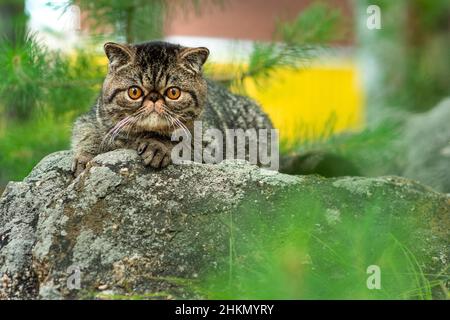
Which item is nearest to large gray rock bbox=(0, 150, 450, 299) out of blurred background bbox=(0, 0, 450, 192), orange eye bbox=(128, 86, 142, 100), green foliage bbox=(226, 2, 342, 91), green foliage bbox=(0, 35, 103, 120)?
orange eye bbox=(128, 86, 142, 100)

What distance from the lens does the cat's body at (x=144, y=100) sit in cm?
271

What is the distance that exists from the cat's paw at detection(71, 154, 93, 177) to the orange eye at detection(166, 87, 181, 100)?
0.42 metres

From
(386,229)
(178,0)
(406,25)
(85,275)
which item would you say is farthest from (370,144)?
→ (406,25)

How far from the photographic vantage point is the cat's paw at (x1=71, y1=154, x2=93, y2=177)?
8.82 feet

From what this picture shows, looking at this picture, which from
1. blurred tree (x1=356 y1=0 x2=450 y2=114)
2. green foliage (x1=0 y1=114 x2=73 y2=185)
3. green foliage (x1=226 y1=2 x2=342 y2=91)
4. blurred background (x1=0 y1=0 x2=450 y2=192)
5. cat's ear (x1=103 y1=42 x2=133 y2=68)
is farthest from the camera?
blurred tree (x1=356 y1=0 x2=450 y2=114)

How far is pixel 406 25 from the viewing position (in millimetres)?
7977

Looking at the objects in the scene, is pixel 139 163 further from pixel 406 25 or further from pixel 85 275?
pixel 406 25

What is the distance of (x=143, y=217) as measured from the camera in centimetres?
232

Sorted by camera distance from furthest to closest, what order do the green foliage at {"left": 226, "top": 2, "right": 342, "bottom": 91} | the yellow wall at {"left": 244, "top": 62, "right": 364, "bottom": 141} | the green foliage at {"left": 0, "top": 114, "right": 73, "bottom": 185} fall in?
the yellow wall at {"left": 244, "top": 62, "right": 364, "bottom": 141} < the green foliage at {"left": 226, "top": 2, "right": 342, "bottom": 91} < the green foliage at {"left": 0, "top": 114, "right": 73, "bottom": 185}

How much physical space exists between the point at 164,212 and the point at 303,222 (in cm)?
49

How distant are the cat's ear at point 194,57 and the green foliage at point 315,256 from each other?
0.81 meters

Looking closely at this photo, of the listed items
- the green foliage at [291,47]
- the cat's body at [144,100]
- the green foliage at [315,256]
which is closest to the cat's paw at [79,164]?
the cat's body at [144,100]

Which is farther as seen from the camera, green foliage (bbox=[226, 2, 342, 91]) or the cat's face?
green foliage (bbox=[226, 2, 342, 91])

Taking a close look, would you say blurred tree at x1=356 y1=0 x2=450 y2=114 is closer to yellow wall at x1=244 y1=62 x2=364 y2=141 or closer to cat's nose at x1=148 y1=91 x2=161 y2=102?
yellow wall at x1=244 y1=62 x2=364 y2=141
